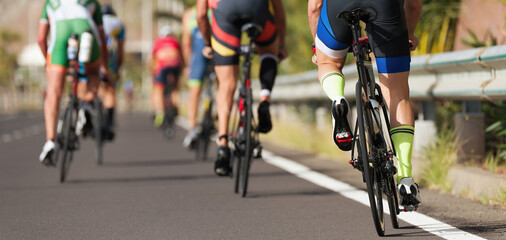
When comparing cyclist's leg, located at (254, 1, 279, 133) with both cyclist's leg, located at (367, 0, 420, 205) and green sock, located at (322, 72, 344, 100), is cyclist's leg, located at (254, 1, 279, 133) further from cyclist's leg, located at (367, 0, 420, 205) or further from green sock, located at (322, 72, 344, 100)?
cyclist's leg, located at (367, 0, 420, 205)

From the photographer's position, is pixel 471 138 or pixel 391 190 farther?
pixel 471 138

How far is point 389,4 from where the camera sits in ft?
16.9

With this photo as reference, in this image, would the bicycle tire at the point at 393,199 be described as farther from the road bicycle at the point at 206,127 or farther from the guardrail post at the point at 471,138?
the road bicycle at the point at 206,127

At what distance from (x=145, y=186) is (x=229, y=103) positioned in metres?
1.27

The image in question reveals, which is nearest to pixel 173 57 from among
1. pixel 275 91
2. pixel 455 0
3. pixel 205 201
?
pixel 275 91

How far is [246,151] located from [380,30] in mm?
2388

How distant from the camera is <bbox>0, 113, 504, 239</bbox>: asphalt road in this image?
18.5 ft

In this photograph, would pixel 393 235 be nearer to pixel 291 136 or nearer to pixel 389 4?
pixel 389 4

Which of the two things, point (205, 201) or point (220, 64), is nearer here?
point (205, 201)

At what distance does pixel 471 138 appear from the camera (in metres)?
7.70

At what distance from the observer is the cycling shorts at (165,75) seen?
16406mm

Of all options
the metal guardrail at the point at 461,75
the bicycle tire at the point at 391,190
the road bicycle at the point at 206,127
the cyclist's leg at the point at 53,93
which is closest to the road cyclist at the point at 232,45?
the metal guardrail at the point at 461,75

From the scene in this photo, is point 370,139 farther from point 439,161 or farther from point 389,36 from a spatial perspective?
point 439,161

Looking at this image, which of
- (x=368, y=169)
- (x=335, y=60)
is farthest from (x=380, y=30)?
(x=368, y=169)
